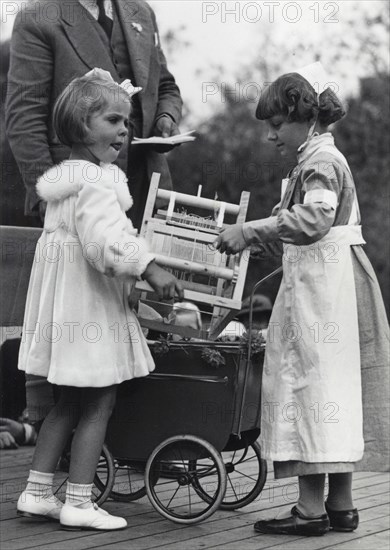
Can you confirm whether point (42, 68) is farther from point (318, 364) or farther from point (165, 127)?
point (318, 364)

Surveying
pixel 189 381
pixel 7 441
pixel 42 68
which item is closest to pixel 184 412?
pixel 189 381

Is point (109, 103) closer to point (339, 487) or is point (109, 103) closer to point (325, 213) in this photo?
point (325, 213)

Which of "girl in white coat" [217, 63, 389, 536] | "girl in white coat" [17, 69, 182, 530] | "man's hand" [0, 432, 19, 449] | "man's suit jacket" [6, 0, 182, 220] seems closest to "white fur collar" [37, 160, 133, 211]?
"girl in white coat" [17, 69, 182, 530]

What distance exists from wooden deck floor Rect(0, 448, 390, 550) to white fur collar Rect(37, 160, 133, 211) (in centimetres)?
114

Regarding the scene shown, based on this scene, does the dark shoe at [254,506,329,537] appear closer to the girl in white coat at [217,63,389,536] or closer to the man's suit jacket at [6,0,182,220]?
the girl in white coat at [217,63,389,536]

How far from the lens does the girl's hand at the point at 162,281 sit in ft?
11.1

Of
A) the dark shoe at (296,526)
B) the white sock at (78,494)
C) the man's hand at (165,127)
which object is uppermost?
the man's hand at (165,127)

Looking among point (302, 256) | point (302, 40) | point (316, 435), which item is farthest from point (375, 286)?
point (302, 40)

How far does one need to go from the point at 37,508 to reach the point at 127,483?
37.0 inches

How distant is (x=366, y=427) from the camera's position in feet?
11.7

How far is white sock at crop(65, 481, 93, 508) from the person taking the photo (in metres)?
3.46

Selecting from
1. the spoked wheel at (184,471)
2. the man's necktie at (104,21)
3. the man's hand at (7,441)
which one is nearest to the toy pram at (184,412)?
the spoked wheel at (184,471)

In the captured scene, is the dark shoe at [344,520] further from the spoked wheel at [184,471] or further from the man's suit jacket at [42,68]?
the man's suit jacket at [42,68]

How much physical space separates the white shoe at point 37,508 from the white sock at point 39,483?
14 mm
